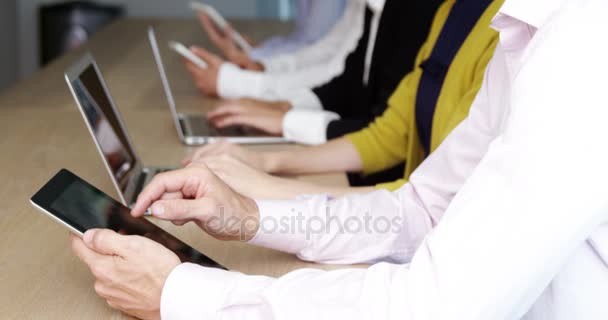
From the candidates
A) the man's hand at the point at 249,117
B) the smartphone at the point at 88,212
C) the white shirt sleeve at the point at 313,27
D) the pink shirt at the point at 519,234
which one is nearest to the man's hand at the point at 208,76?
the man's hand at the point at 249,117

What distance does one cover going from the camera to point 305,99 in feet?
6.93

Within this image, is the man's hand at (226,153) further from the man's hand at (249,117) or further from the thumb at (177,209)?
the thumb at (177,209)

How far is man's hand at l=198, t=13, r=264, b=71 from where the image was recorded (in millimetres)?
2537

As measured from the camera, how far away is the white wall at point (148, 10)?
4984 mm

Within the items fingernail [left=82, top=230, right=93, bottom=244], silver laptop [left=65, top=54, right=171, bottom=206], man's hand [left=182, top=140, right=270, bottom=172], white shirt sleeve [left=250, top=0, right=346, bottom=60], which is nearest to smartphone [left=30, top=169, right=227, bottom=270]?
fingernail [left=82, top=230, right=93, bottom=244]

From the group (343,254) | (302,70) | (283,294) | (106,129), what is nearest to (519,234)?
(283,294)

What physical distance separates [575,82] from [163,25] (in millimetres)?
2699

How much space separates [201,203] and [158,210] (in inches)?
2.4

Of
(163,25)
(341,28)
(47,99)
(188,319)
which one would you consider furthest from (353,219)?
(163,25)

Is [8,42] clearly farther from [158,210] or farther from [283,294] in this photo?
[283,294]

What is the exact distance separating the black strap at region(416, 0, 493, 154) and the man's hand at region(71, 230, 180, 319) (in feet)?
2.28

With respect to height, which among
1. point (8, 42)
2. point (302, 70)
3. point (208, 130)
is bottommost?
point (8, 42)

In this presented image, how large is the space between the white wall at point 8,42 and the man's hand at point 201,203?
3968mm

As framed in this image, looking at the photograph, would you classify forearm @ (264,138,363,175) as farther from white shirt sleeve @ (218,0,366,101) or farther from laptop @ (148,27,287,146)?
white shirt sleeve @ (218,0,366,101)
